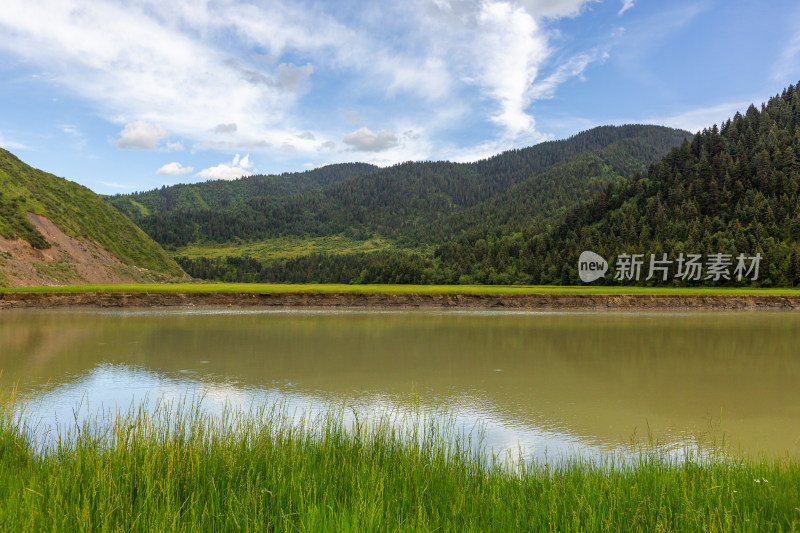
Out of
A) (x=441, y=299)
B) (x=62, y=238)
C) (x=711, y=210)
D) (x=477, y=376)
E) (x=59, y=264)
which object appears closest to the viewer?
(x=477, y=376)

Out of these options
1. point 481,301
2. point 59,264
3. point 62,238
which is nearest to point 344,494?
point 481,301

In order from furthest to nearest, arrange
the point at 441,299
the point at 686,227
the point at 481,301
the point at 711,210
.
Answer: the point at 711,210 < the point at 686,227 < the point at 481,301 < the point at 441,299

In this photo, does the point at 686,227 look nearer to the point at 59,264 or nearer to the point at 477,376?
the point at 477,376

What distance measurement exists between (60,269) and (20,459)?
77100mm

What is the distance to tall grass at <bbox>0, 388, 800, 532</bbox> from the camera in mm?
4133

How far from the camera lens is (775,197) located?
88562 millimetres

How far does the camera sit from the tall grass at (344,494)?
4.13m

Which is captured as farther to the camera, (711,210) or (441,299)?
(711,210)

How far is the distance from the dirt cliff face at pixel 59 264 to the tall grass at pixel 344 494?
64063mm

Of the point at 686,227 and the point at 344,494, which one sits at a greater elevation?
the point at 686,227

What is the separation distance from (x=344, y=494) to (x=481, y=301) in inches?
1580

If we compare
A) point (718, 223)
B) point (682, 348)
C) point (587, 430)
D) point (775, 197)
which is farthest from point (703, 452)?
point (775, 197)

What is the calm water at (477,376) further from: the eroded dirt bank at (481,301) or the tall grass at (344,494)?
the eroded dirt bank at (481,301)

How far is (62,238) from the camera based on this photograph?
78.4 metres
